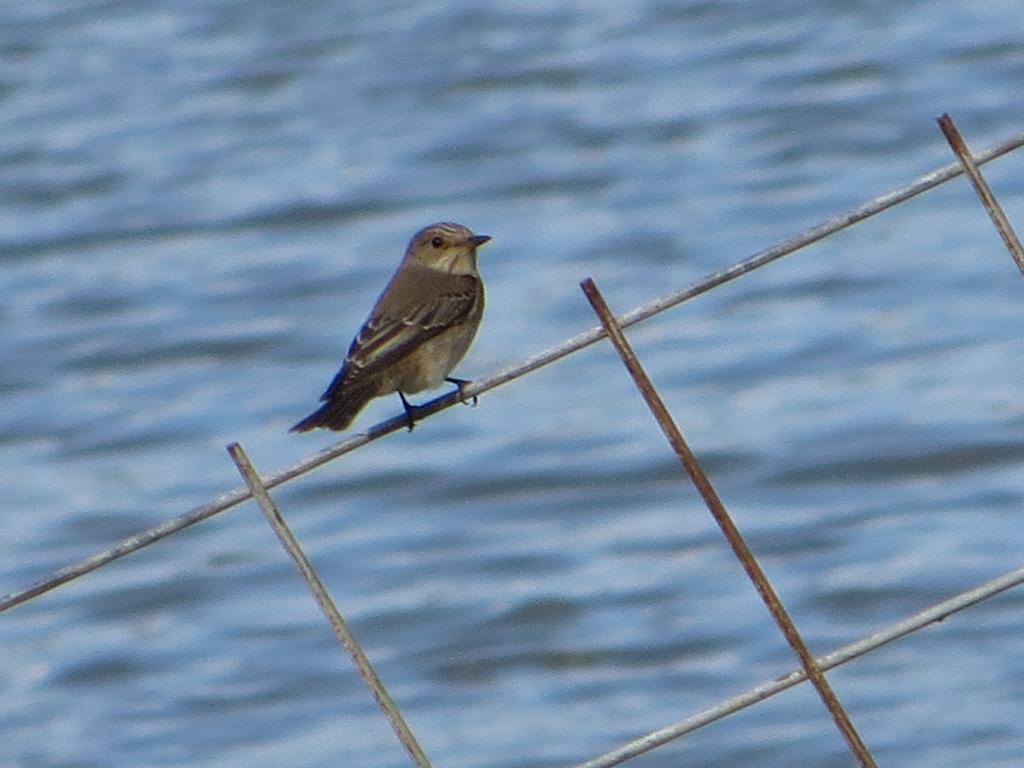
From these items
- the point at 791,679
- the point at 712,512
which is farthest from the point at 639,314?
the point at 791,679

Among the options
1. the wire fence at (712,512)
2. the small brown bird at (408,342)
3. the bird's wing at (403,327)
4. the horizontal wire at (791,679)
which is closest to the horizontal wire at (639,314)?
the wire fence at (712,512)

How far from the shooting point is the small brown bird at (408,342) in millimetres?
5812

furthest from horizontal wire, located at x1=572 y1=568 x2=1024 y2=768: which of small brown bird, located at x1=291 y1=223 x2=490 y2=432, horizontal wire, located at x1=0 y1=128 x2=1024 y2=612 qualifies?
small brown bird, located at x1=291 y1=223 x2=490 y2=432

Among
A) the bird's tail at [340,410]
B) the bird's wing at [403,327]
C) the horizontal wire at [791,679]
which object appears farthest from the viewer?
the bird's wing at [403,327]

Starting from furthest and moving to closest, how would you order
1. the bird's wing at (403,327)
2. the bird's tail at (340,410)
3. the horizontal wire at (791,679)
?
the bird's wing at (403,327) → the bird's tail at (340,410) → the horizontal wire at (791,679)

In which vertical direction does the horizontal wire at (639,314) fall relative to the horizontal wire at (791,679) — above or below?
above

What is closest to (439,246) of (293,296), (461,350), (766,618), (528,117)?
(461,350)

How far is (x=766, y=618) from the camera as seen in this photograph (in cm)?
998

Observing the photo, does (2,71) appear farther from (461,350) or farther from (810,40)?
(461,350)

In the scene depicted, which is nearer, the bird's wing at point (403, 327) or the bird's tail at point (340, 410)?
the bird's tail at point (340, 410)

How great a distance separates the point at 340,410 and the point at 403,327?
0.41 meters

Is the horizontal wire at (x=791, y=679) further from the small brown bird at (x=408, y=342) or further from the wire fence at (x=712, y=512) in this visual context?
the small brown bird at (x=408, y=342)

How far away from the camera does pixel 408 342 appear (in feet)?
19.9

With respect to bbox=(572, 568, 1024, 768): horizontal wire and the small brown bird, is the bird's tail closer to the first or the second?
the small brown bird
